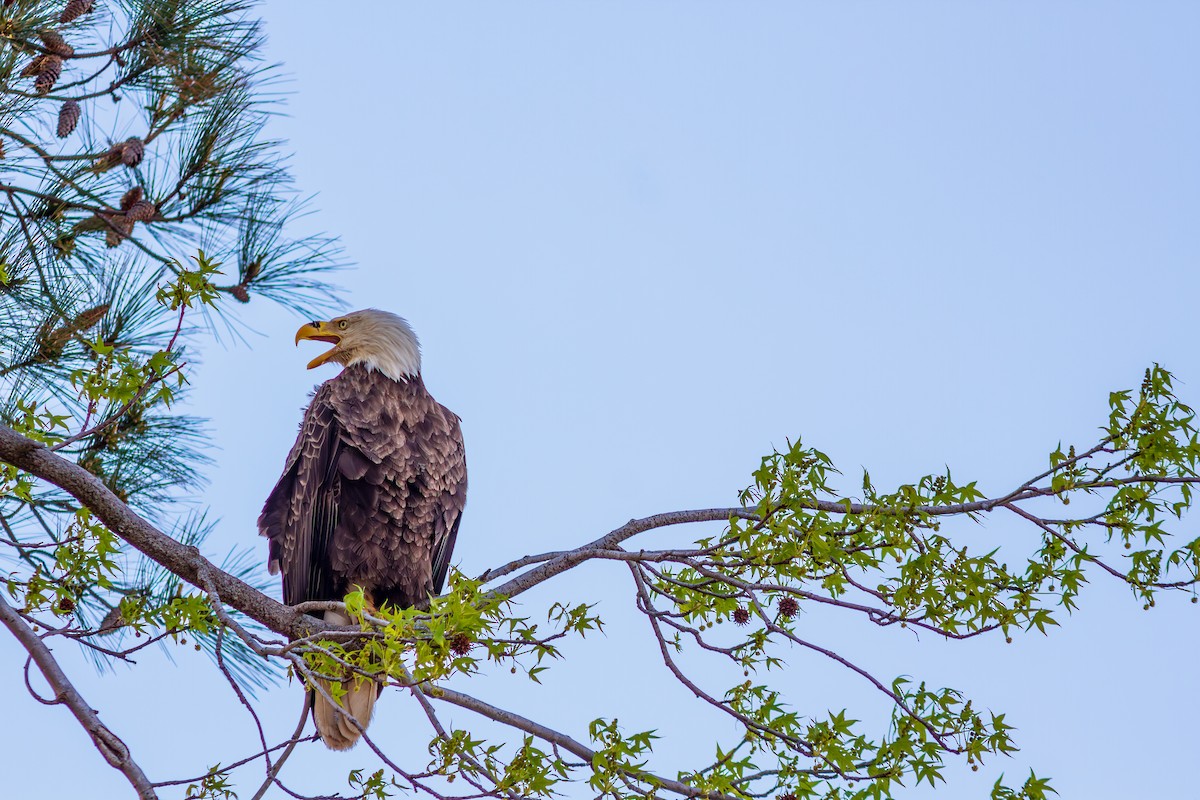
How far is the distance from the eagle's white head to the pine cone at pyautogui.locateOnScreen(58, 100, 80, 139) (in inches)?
43.2

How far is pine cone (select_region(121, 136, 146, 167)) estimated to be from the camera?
148 inches

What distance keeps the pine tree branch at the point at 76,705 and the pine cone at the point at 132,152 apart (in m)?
1.54

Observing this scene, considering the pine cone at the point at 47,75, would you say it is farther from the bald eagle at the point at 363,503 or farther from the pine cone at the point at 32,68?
the bald eagle at the point at 363,503

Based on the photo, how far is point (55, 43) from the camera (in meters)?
3.70

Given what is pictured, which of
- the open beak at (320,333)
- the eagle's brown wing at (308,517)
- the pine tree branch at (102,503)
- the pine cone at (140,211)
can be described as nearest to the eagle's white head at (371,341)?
the open beak at (320,333)

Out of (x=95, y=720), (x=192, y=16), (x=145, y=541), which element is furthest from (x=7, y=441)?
(x=192, y=16)

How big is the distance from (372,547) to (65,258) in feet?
3.85

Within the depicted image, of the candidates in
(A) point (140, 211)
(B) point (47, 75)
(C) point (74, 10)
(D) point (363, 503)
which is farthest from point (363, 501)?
(C) point (74, 10)

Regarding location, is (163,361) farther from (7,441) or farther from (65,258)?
(65,258)

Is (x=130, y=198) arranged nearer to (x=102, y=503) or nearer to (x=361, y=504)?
(x=361, y=504)

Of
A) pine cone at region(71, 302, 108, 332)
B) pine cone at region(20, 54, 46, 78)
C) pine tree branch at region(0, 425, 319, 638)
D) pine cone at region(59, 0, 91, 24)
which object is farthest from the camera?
pine cone at region(59, 0, 91, 24)

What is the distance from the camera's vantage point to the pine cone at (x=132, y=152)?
3758mm

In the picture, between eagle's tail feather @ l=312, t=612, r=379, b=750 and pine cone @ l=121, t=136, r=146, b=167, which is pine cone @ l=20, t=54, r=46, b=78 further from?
eagle's tail feather @ l=312, t=612, r=379, b=750

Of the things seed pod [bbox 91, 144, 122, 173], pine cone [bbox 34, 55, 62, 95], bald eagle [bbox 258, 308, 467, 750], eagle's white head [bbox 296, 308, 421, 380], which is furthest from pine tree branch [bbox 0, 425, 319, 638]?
eagle's white head [bbox 296, 308, 421, 380]
